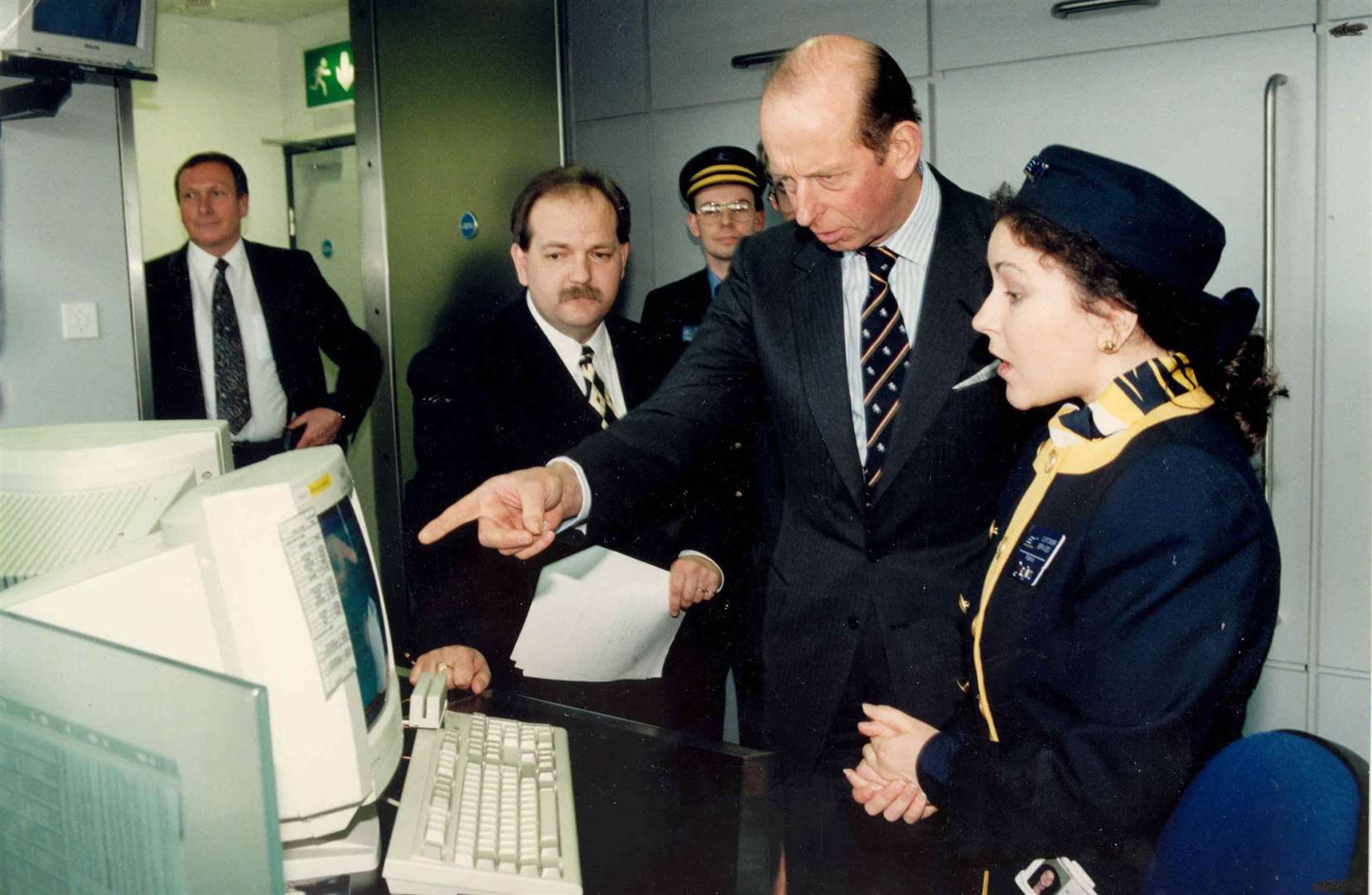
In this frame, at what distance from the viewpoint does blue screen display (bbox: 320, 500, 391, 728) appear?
94 cm

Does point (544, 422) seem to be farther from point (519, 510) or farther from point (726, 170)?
point (726, 170)

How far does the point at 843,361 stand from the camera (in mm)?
1530

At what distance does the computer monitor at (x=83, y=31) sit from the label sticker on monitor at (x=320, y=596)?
93.5 inches

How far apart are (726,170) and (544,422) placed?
46.7 inches

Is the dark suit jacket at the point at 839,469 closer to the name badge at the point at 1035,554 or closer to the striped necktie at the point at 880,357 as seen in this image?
the striped necktie at the point at 880,357

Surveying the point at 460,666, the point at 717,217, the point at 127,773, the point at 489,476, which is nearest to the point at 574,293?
the point at 489,476

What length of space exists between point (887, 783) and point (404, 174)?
2.30 metres

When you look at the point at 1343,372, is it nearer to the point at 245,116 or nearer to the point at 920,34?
the point at 920,34

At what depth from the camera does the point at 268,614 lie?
0.81 metres

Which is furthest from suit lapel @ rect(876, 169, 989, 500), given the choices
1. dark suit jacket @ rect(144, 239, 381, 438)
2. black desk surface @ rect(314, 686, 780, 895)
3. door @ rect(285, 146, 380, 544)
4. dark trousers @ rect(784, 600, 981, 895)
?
door @ rect(285, 146, 380, 544)

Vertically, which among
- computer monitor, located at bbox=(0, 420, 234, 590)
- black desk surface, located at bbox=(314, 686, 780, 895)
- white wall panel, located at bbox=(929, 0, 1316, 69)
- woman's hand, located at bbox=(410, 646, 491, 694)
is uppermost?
white wall panel, located at bbox=(929, 0, 1316, 69)

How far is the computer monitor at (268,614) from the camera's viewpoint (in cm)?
79

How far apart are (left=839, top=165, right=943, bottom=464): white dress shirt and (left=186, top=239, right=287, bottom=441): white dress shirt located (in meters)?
2.48

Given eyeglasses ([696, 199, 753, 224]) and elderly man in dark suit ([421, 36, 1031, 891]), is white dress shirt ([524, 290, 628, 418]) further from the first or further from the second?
eyeglasses ([696, 199, 753, 224])
